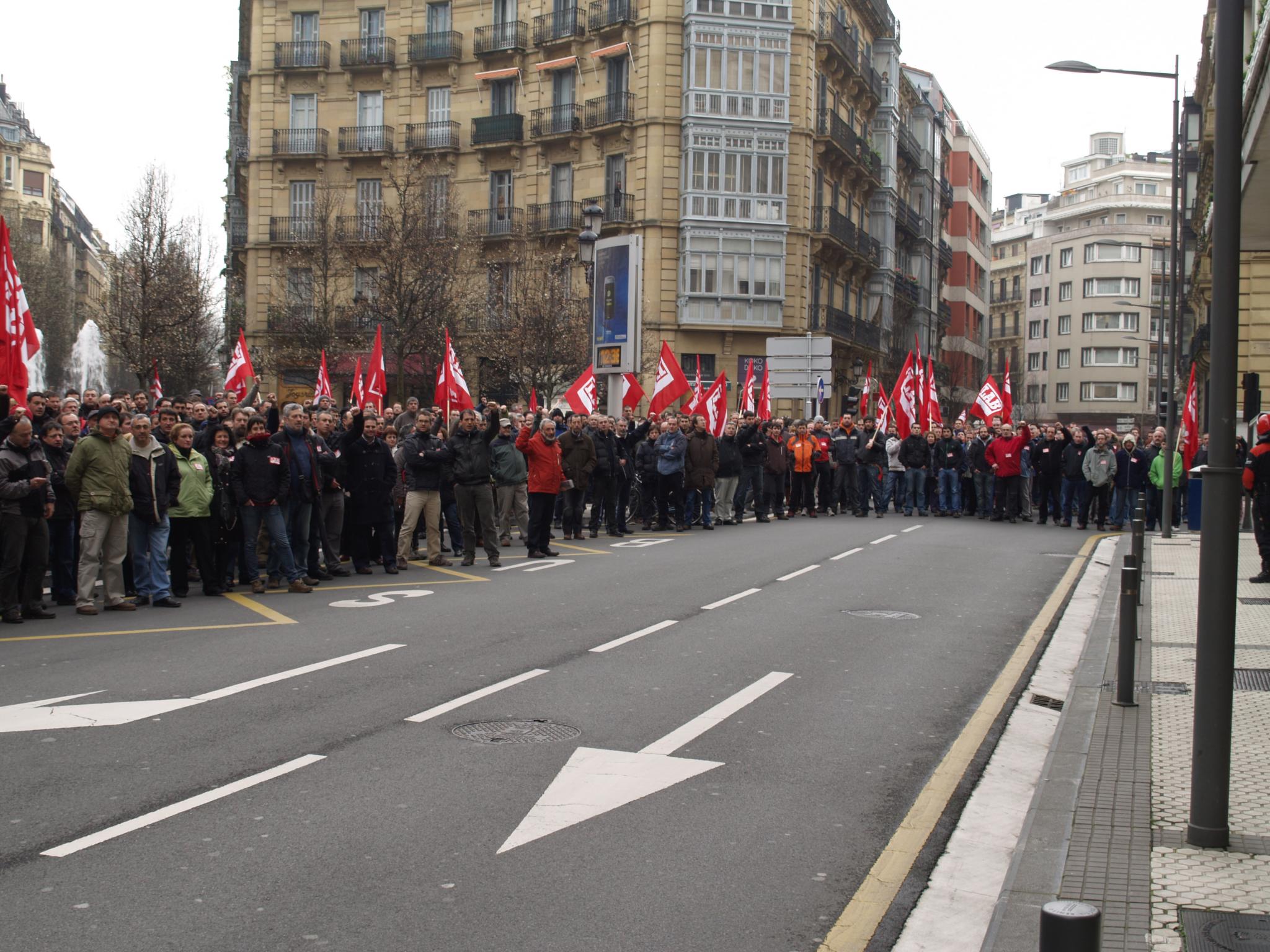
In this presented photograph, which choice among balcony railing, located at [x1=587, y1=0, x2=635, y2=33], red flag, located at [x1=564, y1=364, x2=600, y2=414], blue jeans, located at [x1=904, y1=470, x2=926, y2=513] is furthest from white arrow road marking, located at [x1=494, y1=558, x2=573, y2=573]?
balcony railing, located at [x1=587, y1=0, x2=635, y2=33]

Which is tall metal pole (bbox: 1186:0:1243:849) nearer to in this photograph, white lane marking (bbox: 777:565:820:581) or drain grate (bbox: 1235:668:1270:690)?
drain grate (bbox: 1235:668:1270:690)

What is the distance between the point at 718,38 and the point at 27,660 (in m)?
39.5

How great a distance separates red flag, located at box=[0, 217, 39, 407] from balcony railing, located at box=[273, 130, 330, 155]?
3900 cm

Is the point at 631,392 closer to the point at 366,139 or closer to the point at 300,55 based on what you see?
the point at 366,139

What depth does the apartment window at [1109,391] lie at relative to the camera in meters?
108

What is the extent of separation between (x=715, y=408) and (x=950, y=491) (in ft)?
17.2

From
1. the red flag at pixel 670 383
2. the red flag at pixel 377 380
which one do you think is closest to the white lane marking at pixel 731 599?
the red flag at pixel 377 380

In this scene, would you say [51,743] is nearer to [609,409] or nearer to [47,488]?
[47,488]

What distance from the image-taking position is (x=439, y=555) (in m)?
16.8

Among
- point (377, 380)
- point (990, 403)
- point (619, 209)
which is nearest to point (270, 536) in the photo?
point (377, 380)

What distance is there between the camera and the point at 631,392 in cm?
2600

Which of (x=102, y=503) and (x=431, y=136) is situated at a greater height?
(x=431, y=136)

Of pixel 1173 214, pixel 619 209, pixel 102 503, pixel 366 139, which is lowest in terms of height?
pixel 102 503

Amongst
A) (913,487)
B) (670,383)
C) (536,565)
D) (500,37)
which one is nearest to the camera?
(536,565)
